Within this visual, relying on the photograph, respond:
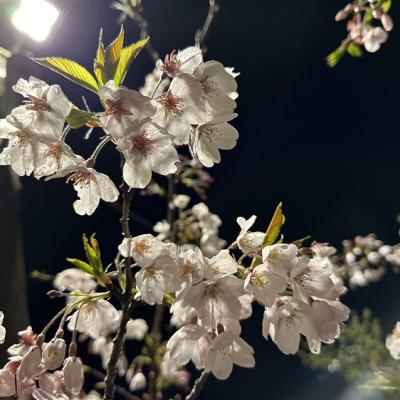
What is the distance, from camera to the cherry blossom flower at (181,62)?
71 cm

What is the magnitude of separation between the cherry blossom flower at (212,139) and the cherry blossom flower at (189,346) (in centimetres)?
28

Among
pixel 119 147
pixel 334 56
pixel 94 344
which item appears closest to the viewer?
pixel 119 147

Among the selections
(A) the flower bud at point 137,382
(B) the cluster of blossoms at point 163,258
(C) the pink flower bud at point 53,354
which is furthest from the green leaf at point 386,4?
(A) the flower bud at point 137,382

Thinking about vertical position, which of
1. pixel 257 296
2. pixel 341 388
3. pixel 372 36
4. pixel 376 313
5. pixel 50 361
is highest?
pixel 372 36

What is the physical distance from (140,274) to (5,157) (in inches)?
11.4

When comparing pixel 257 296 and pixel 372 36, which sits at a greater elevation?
pixel 372 36

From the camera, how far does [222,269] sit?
72 centimetres

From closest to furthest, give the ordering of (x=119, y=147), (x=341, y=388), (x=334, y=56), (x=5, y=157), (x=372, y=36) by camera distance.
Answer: (x=119, y=147) < (x=5, y=157) < (x=334, y=56) < (x=372, y=36) < (x=341, y=388)

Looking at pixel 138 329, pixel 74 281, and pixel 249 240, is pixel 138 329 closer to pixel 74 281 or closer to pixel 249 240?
pixel 74 281

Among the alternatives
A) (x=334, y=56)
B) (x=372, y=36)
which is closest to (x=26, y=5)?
(x=334, y=56)

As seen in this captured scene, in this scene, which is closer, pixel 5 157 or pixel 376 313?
pixel 5 157

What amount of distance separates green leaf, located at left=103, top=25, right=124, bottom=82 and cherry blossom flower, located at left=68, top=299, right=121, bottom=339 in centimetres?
38

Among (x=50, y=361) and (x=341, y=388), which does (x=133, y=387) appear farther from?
(x=50, y=361)

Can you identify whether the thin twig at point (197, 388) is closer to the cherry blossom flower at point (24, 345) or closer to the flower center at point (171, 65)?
the cherry blossom flower at point (24, 345)
